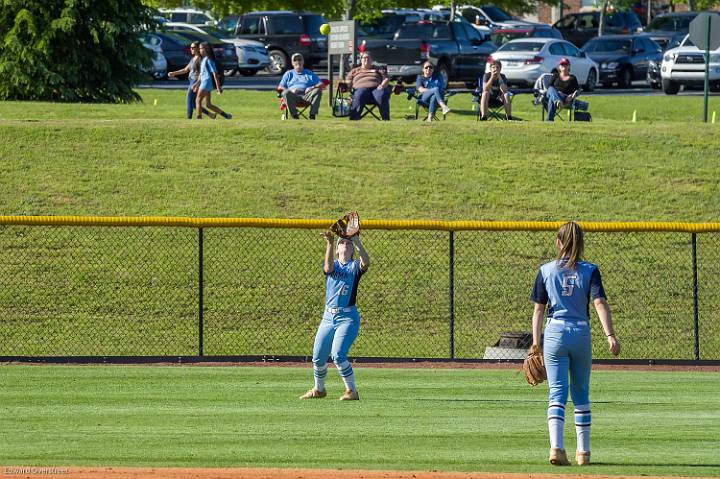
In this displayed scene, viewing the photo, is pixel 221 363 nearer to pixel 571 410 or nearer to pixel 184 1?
pixel 571 410

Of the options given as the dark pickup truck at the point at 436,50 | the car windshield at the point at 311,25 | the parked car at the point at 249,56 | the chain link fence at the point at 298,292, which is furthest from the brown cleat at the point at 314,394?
the car windshield at the point at 311,25

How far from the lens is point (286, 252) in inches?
695

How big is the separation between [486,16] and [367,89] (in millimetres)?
33680

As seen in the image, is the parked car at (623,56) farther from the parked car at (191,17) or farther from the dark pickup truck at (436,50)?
the parked car at (191,17)

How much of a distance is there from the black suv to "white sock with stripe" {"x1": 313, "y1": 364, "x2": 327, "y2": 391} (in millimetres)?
31735

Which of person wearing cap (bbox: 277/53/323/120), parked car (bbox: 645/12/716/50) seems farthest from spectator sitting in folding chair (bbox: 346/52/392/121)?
parked car (bbox: 645/12/716/50)

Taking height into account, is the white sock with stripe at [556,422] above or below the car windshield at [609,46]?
below

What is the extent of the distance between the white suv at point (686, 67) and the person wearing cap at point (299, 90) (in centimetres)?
1363

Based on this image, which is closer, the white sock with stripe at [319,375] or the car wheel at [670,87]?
the white sock with stripe at [319,375]

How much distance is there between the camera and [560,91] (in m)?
25.3

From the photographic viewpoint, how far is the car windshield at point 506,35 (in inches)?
1729

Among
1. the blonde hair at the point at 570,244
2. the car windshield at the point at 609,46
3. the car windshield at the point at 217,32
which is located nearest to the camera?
the blonde hair at the point at 570,244

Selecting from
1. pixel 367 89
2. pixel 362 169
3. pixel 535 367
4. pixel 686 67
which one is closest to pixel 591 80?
pixel 686 67

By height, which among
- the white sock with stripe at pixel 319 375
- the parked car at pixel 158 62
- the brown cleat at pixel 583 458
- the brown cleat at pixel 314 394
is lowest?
the brown cleat at pixel 314 394
